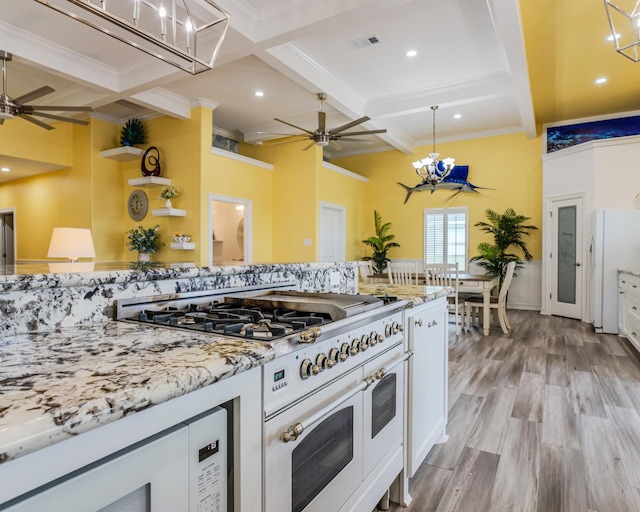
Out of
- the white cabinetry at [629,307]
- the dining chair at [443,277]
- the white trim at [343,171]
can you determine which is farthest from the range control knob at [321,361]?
the white trim at [343,171]

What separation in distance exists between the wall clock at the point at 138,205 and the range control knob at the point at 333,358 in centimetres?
552

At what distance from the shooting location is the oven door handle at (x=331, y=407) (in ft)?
3.33

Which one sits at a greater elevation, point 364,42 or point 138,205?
point 364,42

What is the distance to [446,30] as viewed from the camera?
4.01 metres

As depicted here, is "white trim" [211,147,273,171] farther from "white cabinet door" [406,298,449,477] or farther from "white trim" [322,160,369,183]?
"white cabinet door" [406,298,449,477]

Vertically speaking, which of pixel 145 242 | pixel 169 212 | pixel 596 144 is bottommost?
pixel 145 242

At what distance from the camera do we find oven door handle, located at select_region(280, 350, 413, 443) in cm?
101

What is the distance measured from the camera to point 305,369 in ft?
3.51

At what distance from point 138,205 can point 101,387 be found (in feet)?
19.6

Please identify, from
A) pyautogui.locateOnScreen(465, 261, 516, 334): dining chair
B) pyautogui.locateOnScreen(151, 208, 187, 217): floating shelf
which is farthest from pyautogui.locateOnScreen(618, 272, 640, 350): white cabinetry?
pyautogui.locateOnScreen(151, 208, 187, 217): floating shelf

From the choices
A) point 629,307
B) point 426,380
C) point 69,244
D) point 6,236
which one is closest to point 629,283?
point 629,307

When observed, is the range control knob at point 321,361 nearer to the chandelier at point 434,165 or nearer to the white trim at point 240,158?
the white trim at point 240,158

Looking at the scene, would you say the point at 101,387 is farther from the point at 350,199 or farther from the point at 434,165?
the point at 350,199

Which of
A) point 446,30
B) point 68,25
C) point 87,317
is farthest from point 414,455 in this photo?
point 68,25
